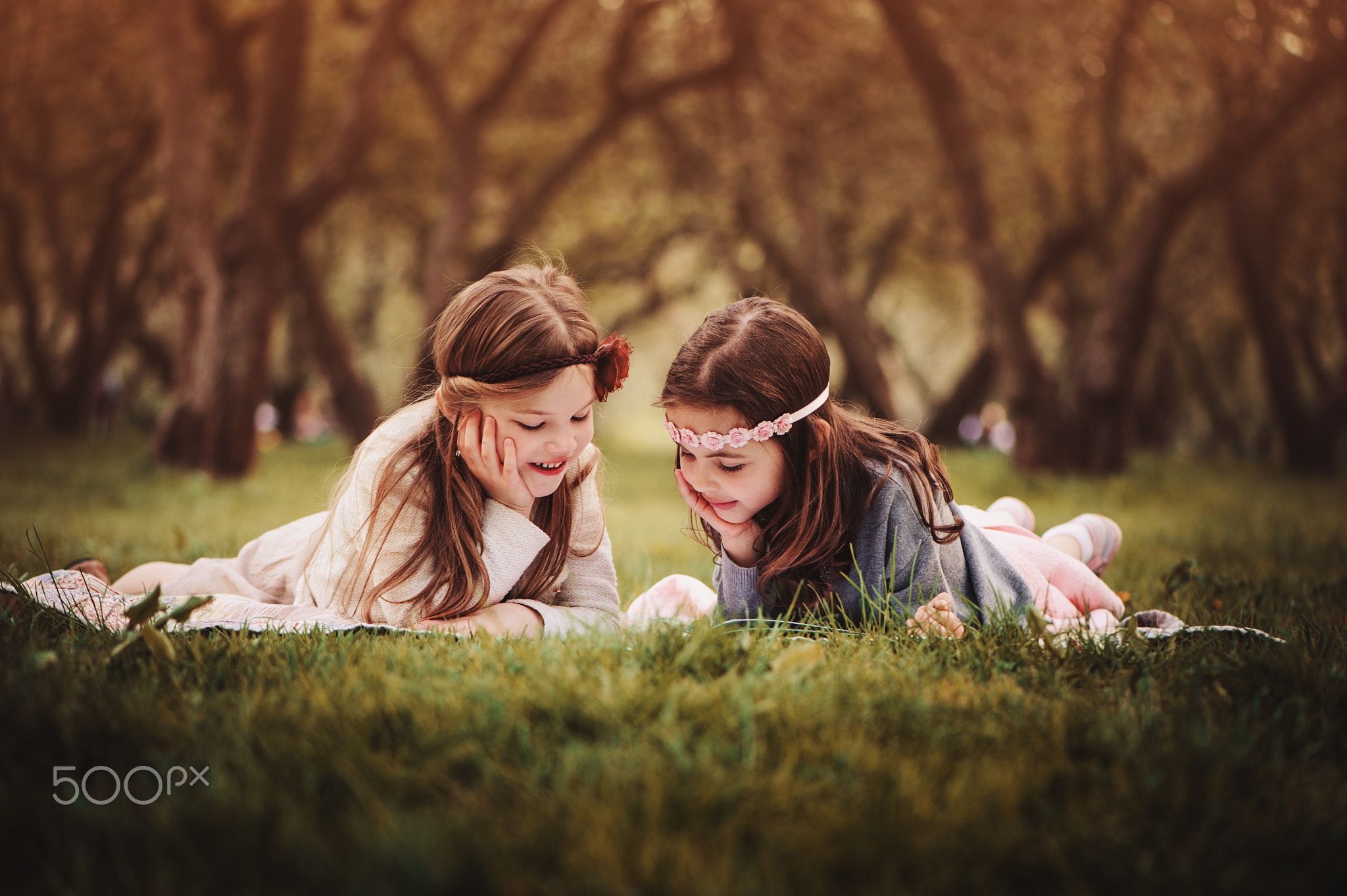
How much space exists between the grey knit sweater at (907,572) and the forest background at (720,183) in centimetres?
172

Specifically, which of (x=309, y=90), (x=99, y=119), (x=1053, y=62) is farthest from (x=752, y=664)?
(x=99, y=119)

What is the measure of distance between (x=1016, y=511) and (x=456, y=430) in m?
2.55

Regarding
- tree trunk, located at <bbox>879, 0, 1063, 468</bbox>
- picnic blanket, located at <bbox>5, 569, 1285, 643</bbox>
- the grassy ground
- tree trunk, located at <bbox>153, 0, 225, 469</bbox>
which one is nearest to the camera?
the grassy ground

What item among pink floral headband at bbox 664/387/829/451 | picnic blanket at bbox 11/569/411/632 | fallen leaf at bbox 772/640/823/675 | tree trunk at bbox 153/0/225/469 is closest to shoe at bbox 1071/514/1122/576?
pink floral headband at bbox 664/387/829/451

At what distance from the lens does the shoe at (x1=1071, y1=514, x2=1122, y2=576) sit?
12.3ft

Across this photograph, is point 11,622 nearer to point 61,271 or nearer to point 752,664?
point 752,664

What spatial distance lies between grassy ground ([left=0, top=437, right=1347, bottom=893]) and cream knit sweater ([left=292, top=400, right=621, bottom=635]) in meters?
0.40

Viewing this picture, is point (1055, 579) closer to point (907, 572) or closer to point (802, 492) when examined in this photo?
point (907, 572)

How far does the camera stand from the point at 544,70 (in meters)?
12.7

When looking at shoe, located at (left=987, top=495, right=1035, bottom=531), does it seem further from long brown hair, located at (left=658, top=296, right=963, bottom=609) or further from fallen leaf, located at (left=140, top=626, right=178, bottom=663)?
fallen leaf, located at (left=140, top=626, right=178, bottom=663)

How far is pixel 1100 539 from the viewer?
377cm

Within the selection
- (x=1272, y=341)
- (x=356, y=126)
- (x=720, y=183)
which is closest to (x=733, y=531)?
(x=356, y=126)

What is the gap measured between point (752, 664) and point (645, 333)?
20.6 m

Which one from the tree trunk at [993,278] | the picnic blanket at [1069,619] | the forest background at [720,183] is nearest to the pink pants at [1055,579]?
the picnic blanket at [1069,619]
